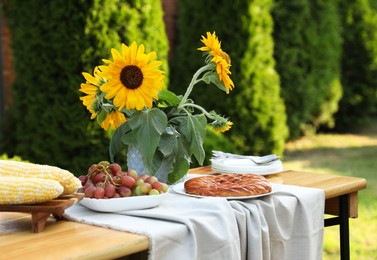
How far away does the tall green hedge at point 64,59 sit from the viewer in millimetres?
5418

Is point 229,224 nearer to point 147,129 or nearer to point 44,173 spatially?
point 147,129

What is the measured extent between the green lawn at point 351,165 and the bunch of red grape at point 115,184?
265 cm

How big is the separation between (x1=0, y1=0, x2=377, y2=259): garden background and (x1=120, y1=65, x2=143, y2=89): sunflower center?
2.53 metres

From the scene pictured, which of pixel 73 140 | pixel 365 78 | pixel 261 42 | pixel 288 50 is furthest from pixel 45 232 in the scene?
pixel 365 78

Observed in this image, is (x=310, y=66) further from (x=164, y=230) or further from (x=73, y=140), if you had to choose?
(x=164, y=230)

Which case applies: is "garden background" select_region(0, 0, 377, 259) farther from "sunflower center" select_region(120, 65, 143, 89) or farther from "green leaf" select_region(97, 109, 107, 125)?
"sunflower center" select_region(120, 65, 143, 89)

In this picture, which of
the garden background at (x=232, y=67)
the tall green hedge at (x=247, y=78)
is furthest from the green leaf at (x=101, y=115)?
the tall green hedge at (x=247, y=78)

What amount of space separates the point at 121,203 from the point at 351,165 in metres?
6.19

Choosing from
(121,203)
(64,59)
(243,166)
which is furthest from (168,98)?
(64,59)

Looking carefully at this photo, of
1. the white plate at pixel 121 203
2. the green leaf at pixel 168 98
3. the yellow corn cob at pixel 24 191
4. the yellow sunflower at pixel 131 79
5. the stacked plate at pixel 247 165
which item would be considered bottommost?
the white plate at pixel 121 203

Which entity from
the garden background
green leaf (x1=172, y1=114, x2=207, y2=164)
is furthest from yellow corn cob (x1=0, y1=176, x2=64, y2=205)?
the garden background

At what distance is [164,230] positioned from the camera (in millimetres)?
2111

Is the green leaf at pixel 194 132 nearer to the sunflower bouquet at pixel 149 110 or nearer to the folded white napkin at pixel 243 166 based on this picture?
the sunflower bouquet at pixel 149 110

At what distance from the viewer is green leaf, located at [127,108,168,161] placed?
8.25ft
